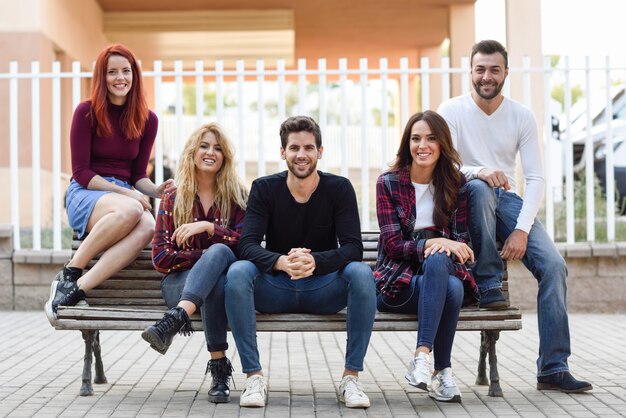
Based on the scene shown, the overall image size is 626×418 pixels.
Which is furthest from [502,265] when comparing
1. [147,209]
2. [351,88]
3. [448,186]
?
[351,88]

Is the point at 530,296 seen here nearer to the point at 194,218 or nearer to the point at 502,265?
the point at 502,265

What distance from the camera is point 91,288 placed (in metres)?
5.29

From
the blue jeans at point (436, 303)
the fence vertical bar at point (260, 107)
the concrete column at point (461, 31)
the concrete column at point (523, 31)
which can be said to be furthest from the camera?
the concrete column at point (461, 31)

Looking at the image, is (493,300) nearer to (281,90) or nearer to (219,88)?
(281,90)

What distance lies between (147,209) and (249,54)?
42.5 ft

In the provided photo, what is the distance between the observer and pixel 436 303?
4.72 m

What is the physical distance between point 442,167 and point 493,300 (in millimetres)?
699

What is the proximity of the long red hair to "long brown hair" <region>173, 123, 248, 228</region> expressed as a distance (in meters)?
0.46

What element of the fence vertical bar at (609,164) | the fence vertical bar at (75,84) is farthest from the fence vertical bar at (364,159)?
the fence vertical bar at (75,84)

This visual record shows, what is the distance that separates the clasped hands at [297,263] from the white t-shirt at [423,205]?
602mm

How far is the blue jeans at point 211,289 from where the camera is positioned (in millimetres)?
4758

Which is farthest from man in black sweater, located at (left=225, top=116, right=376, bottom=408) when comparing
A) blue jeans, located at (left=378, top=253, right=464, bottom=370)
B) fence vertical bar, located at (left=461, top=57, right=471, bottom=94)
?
fence vertical bar, located at (left=461, top=57, right=471, bottom=94)

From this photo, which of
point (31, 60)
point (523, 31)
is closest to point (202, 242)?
point (31, 60)

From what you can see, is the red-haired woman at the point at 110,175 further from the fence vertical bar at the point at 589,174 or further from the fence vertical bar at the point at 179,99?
the fence vertical bar at the point at 589,174
